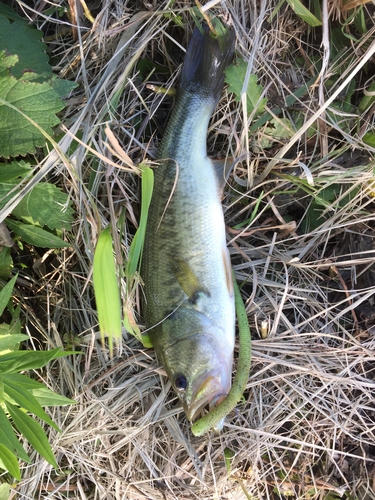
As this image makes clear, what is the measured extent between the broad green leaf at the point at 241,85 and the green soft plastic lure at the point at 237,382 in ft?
4.41

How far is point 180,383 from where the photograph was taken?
223 cm

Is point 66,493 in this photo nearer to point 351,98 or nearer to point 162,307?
point 162,307

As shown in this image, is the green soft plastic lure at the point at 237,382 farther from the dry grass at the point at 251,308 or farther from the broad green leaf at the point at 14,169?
the broad green leaf at the point at 14,169

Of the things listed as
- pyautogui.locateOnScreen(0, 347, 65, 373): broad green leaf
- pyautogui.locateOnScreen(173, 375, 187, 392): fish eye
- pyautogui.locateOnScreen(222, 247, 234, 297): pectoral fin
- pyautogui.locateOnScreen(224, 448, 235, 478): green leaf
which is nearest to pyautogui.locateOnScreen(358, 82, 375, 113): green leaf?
pyautogui.locateOnScreen(222, 247, 234, 297): pectoral fin

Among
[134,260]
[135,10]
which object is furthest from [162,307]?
[135,10]

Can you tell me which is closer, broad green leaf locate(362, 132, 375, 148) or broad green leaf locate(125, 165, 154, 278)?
broad green leaf locate(125, 165, 154, 278)

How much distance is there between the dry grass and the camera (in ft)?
8.17

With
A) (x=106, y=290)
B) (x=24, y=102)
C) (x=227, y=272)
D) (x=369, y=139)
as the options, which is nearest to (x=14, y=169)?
(x=24, y=102)

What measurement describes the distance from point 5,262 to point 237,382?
6.45 feet

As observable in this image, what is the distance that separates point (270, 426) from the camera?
2.64 metres

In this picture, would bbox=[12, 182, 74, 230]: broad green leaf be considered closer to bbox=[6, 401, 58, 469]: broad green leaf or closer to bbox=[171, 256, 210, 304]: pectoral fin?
bbox=[171, 256, 210, 304]: pectoral fin

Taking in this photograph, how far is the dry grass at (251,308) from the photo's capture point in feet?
8.17

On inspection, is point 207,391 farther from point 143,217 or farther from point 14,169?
point 14,169

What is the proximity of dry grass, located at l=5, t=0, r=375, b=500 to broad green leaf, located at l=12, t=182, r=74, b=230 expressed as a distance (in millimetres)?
171
